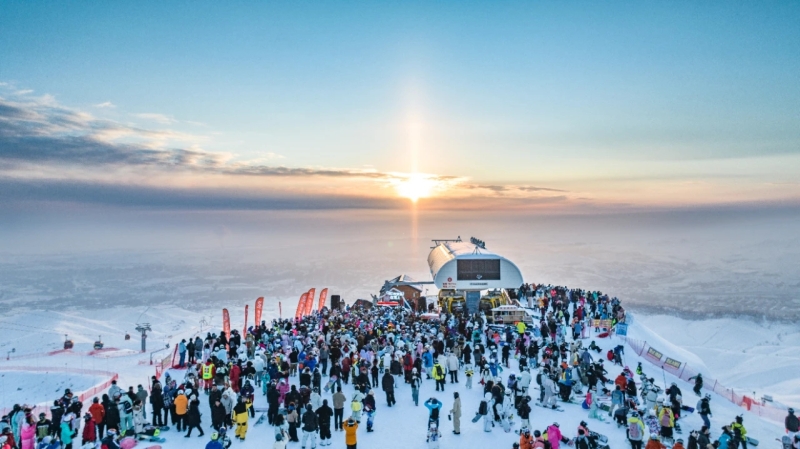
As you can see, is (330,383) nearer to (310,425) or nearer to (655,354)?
(310,425)

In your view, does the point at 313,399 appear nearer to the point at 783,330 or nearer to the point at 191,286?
the point at 783,330

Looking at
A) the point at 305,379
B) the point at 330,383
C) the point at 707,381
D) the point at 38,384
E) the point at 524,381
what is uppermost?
the point at 305,379

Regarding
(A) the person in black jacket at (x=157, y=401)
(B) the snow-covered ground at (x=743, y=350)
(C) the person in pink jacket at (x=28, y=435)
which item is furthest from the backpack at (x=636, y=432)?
(C) the person in pink jacket at (x=28, y=435)

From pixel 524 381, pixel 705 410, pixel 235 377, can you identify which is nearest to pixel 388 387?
pixel 524 381

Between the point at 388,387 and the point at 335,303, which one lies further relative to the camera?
the point at 335,303

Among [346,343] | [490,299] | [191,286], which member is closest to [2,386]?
[346,343]

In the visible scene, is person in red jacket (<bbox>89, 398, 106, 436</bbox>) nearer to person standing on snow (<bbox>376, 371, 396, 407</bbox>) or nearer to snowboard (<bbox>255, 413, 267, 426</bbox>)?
snowboard (<bbox>255, 413, 267, 426</bbox>)
